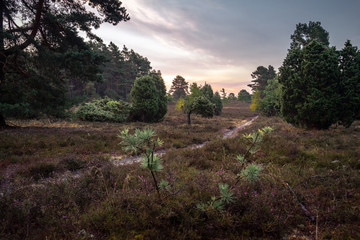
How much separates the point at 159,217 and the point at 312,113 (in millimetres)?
15520

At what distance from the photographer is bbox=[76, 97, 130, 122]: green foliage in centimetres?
2266

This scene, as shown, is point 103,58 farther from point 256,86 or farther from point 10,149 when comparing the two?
point 256,86

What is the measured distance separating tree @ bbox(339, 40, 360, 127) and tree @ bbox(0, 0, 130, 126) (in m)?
17.2

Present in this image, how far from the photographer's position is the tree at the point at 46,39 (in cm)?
1075

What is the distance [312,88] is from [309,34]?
32.0 metres

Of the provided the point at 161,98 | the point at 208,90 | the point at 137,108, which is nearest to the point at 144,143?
the point at 137,108

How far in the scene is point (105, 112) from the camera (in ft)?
79.7

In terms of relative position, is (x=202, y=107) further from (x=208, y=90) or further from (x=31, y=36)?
(x=208, y=90)

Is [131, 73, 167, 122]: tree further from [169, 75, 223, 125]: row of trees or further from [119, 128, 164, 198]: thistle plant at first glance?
[119, 128, 164, 198]: thistle plant

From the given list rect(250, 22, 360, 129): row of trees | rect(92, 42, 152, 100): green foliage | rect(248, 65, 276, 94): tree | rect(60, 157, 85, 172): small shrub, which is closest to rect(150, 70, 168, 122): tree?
rect(250, 22, 360, 129): row of trees

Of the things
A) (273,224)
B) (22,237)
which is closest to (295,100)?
(273,224)

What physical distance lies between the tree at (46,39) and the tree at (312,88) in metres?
14.5

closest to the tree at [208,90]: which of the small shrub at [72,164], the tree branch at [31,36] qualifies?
the tree branch at [31,36]

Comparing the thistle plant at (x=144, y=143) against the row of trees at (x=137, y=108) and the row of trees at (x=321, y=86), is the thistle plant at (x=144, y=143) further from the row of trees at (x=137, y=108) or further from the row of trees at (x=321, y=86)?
the row of trees at (x=137, y=108)
